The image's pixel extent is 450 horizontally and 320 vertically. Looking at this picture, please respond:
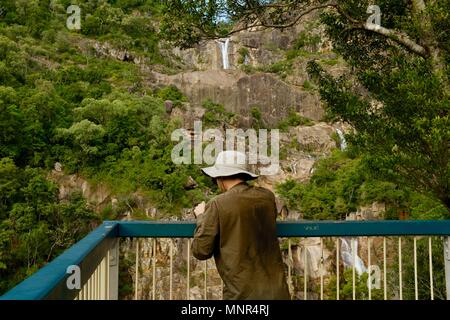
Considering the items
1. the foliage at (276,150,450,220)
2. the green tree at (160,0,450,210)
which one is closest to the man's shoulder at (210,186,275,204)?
the green tree at (160,0,450,210)

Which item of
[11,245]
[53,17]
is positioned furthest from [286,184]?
[53,17]

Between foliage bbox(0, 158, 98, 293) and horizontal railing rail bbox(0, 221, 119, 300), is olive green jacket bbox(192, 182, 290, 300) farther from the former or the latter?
foliage bbox(0, 158, 98, 293)

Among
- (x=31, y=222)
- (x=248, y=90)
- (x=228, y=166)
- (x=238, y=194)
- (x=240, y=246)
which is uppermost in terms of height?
(x=248, y=90)

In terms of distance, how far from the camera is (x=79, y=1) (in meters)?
47.0

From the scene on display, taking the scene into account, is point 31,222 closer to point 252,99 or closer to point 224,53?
point 252,99

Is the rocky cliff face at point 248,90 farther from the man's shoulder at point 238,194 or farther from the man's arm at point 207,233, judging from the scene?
the man's arm at point 207,233

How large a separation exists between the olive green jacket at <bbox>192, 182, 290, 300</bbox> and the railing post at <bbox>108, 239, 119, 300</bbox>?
0.72m

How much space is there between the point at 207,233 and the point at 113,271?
0.83 metres

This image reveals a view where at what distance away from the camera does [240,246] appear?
2043 millimetres

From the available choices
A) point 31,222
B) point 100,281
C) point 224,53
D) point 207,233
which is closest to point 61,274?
point 207,233

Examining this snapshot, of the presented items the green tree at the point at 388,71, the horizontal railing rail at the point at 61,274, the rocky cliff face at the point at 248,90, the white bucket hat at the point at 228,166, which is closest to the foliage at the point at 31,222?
the rocky cliff face at the point at 248,90

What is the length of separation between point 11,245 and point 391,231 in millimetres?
19716
